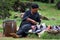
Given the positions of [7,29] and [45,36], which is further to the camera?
[7,29]

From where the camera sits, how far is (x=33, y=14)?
31.7ft

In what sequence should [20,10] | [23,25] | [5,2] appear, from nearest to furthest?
[23,25], [5,2], [20,10]

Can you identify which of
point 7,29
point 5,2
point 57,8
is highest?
point 7,29

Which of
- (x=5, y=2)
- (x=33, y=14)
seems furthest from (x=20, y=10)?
(x=33, y=14)

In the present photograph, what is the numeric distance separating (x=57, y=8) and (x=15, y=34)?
19.9m

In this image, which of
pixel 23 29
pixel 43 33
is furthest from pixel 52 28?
pixel 23 29

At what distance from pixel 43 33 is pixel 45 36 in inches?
4.3

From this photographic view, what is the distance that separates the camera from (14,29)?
964cm

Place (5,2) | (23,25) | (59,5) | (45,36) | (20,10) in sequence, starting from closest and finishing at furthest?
(45,36), (23,25), (5,2), (20,10), (59,5)

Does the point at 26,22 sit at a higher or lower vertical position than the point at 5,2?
higher

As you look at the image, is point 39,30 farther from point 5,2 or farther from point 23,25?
point 5,2

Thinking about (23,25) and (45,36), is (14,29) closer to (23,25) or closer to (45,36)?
(23,25)

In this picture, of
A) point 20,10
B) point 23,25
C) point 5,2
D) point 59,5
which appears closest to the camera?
point 23,25

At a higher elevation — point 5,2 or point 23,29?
point 23,29
